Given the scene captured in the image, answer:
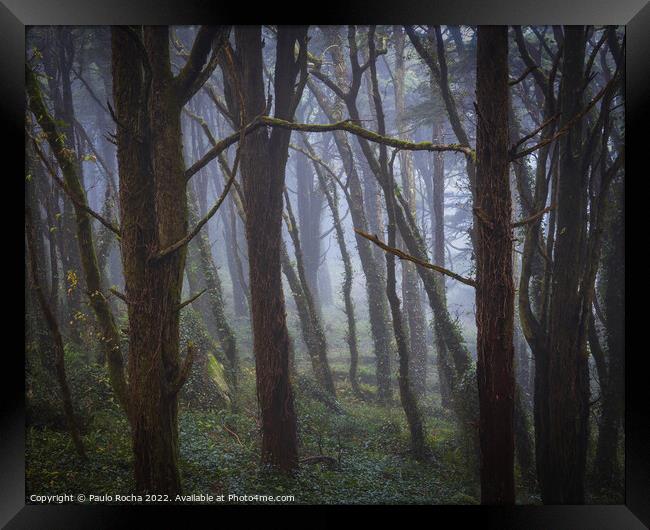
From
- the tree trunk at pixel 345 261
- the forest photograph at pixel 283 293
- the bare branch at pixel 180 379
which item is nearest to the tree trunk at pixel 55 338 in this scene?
the forest photograph at pixel 283 293

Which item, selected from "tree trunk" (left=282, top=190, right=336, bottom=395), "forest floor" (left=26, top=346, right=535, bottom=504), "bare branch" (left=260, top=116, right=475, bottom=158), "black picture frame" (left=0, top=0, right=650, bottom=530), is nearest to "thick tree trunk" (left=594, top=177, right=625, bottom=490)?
"black picture frame" (left=0, top=0, right=650, bottom=530)

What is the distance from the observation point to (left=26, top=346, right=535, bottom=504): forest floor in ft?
14.2

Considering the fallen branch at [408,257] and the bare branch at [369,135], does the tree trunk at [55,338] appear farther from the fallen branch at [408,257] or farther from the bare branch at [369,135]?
the fallen branch at [408,257]

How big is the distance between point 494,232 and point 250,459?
2989 millimetres

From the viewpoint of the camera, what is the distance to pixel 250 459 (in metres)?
4.55

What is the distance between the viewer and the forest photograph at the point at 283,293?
12.6ft

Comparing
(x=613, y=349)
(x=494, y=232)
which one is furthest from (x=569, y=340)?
(x=494, y=232)

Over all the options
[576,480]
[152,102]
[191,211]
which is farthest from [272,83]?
[576,480]

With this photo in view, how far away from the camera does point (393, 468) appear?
4559 mm

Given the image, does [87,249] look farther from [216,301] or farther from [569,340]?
[569,340]

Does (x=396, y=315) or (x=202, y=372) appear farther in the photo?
(x=202, y=372)

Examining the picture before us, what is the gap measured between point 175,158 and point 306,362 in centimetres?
292
